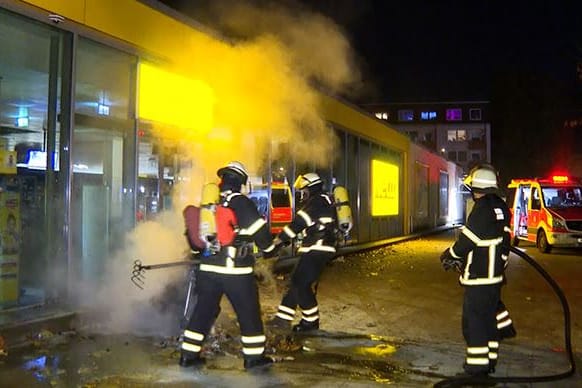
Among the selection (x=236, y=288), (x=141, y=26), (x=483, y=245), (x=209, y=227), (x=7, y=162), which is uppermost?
(x=141, y=26)

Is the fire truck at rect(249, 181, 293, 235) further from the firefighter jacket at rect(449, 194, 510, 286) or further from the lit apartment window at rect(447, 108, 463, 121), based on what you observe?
the lit apartment window at rect(447, 108, 463, 121)

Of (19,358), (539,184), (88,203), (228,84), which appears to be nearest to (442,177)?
(539,184)

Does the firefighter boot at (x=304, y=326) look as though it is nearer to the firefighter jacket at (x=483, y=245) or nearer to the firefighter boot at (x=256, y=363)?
the firefighter boot at (x=256, y=363)

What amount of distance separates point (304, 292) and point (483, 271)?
231cm

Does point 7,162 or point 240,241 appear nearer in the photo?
point 240,241

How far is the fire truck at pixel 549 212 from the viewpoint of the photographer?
17.7 meters

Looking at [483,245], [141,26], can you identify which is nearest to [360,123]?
[141,26]

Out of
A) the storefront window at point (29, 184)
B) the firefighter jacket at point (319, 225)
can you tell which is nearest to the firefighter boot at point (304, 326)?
the firefighter jacket at point (319, 225)

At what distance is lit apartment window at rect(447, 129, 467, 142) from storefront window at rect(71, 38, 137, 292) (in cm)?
6903

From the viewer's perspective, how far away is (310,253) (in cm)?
715

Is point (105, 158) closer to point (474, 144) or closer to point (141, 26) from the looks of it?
point (141, 26)

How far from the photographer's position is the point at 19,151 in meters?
7.52

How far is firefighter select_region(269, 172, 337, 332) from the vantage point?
704 centimetres

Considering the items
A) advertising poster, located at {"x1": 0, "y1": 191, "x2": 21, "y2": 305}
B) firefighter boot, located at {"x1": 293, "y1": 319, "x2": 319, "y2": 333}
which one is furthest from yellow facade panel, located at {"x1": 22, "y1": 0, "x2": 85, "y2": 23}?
firefighter boot, located at {"x1": 293, "y1": 319, "x2": 319, "y2": 333}
